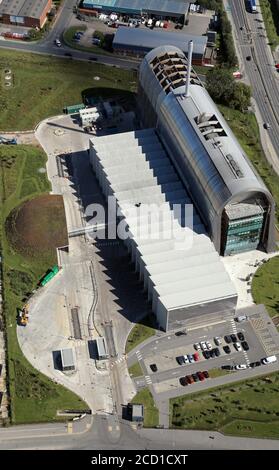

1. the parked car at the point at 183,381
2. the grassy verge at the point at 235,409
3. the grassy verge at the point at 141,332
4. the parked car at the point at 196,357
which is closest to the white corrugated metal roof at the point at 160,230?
the grassy verge at the point at 141,332

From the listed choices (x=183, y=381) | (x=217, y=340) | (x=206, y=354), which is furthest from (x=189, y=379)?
(x=217, y=340)

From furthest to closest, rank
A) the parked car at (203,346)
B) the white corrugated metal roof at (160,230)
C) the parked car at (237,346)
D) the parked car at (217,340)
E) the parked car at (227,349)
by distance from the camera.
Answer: the white corrugated metal roof at (160,230) < the parked car at (217,340) < the parked car at (237,346) < the parked car at (203,346) < the parked car at (227,349)

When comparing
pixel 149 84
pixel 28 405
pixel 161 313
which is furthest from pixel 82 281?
pixel 149 84

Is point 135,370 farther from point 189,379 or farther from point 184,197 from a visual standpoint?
point 184,197

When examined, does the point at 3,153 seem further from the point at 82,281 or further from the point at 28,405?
the point at 28,405

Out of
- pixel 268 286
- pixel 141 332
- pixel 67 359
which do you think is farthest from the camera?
pixel 268 286

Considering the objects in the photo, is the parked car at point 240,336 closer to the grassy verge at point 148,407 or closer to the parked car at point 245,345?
the parked car at point 245,345

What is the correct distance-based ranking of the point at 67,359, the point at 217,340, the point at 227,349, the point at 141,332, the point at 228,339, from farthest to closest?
the point at 141,332
the point at 228,339
the point at 217,340
the point at 227,349
the point at 67,359
